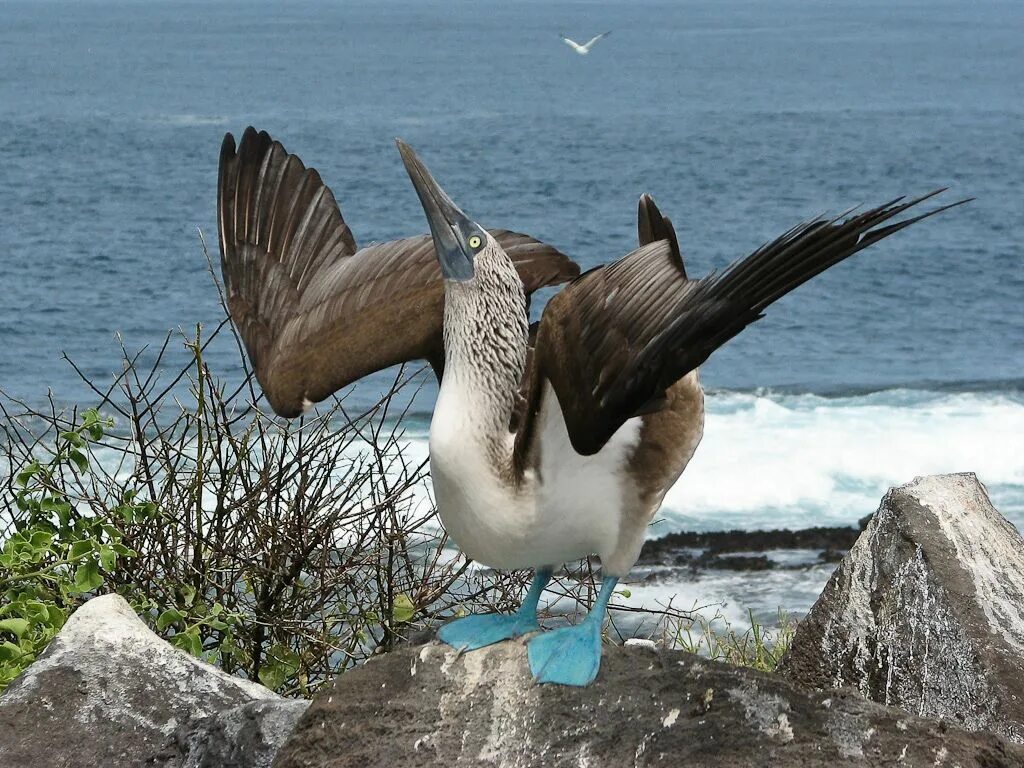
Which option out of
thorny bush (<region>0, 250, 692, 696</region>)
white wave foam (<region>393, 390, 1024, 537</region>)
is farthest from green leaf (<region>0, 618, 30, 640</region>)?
white wave foam (<region>393, 390, 1024, 537</region>)

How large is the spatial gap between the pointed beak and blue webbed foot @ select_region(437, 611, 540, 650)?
102 centimetres

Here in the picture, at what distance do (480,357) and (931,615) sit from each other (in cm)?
201

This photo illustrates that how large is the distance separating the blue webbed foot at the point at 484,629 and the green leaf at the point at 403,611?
1.74 meters

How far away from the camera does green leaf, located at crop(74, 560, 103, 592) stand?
17.4ft

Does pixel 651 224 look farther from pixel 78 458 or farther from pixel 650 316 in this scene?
pixel 78 458

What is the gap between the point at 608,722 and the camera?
413 centimetres

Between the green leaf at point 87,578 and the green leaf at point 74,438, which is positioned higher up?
the green leaf at point 74,438

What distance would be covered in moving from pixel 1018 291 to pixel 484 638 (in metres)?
21.2

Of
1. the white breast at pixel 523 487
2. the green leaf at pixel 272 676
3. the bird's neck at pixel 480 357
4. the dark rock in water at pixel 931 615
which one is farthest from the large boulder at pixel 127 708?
the dark rock in water at pixel 931 615

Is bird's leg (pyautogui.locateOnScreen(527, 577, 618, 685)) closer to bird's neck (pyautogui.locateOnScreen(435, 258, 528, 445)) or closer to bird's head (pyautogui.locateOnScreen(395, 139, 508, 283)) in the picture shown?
bird's neck (pyautogui.locateOnScreen(435, 258, 528, 445))

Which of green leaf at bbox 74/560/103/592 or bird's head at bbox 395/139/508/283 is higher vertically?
bird's head at bbox 395/139/508/283

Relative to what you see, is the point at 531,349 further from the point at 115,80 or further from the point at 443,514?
the point at 115,80

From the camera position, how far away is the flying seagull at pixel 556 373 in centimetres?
363

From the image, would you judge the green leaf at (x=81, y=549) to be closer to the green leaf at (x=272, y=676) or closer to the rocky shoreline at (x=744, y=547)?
the green leaf at (x=272, y=676)
